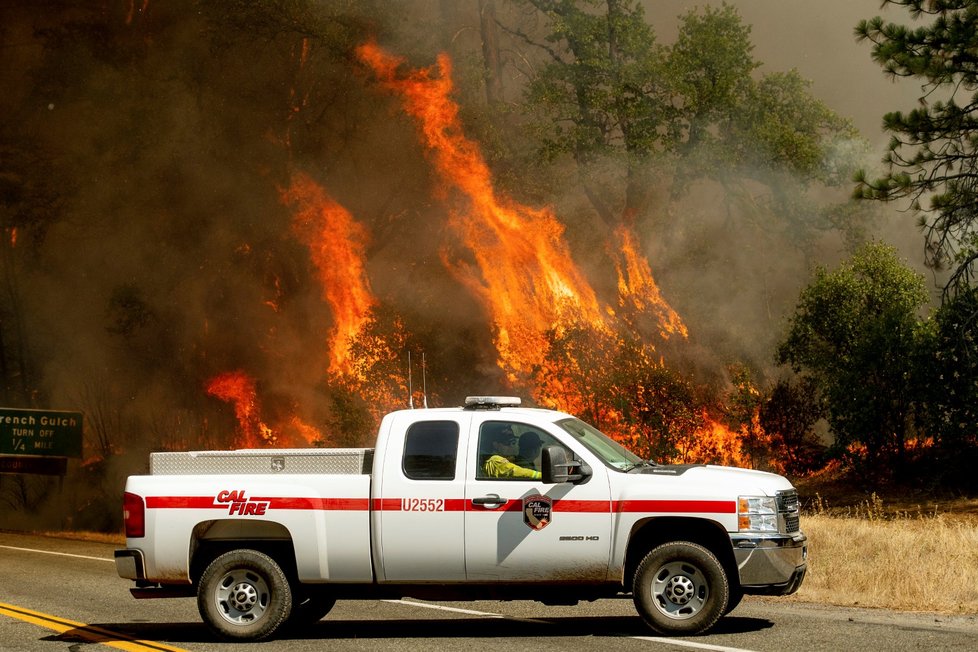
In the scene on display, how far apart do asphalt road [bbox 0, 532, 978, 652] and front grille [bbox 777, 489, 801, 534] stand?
993 millimetres

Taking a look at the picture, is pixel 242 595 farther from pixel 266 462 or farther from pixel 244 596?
pixel 266 462

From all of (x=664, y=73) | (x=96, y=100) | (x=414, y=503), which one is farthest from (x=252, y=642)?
(x=96, y=100)

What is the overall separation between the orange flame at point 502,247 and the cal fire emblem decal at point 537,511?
86.7ft

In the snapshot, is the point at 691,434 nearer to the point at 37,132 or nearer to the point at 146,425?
the point at 146,425

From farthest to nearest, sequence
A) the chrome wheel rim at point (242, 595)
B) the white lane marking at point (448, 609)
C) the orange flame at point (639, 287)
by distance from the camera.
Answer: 1. the orange flame at point (639, 287)
2. the white lane marking at point (448, 609)
3. the chrome wheel rim at point (242, 595)

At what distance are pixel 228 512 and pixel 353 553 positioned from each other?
1.32 m

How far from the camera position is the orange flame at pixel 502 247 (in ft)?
128

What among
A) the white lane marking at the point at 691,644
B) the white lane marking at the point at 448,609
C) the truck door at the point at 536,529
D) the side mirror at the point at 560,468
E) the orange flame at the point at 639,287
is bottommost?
the white lane marking at the point at 691,644

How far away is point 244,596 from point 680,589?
4.24m

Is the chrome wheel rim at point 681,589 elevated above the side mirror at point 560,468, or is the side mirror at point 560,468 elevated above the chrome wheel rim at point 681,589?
the side mirror at point 560,468

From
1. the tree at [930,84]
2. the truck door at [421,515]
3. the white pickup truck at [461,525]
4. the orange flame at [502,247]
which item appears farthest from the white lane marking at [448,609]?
the orange flame at [502,247]

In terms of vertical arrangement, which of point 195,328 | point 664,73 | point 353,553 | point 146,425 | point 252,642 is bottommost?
point 252,642

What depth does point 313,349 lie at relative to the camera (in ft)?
Result: 154

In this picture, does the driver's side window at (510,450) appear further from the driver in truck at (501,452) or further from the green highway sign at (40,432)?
the green highway sign at (40,432)
